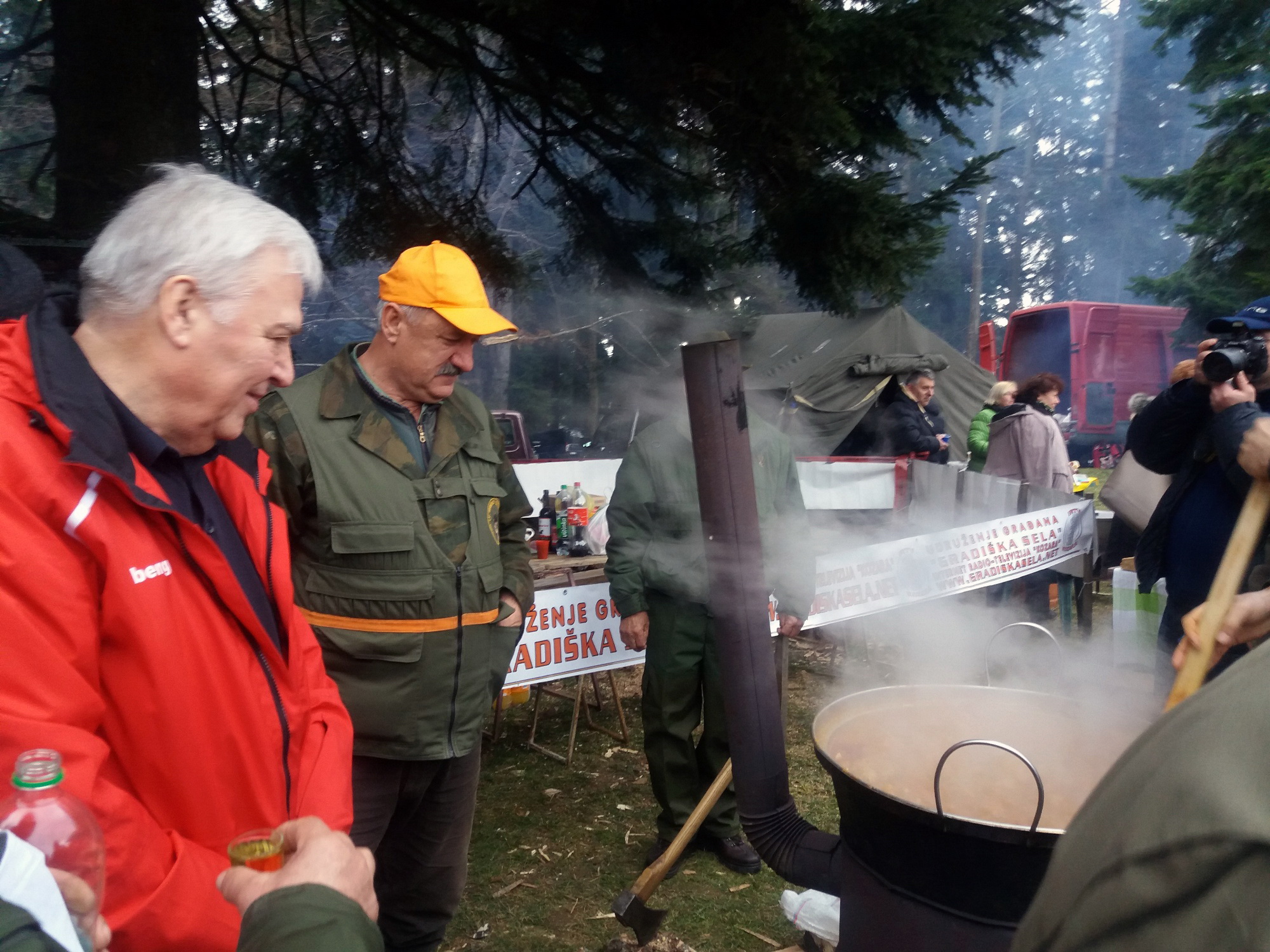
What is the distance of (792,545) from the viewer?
3.98 m

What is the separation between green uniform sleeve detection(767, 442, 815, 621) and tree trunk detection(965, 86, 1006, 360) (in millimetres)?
20064

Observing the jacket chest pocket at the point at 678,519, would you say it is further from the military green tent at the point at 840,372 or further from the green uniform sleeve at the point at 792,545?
the military green tent at the point at 840,372

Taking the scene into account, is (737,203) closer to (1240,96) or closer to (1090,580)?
(1090,580)

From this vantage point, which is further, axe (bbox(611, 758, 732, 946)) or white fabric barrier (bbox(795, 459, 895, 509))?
white fabric barrier (bbox(795, 459, 895, 509))

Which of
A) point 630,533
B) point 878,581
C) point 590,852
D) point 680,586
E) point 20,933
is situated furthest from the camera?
point 878,581

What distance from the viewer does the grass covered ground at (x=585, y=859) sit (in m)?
3.54

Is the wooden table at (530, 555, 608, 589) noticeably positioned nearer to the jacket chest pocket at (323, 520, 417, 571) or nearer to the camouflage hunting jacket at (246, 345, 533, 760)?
the camouflage hunting jacket at (246, 345, 533, 760)

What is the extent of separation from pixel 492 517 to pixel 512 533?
0.71 feet

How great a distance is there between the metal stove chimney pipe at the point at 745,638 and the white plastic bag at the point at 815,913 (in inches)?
28.5

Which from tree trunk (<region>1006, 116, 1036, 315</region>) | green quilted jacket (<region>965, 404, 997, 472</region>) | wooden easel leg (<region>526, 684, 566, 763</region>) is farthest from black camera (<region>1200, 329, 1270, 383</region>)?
tree trunk (<region>1006, 116, 1036, 315</region>)

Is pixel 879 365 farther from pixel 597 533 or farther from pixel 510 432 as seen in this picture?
pixel 597 533

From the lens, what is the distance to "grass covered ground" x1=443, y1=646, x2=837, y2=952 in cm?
354

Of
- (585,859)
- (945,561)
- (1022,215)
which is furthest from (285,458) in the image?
(1022,215)

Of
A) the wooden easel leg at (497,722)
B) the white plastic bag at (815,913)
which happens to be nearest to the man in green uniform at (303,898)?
the white plastic bag at (815,913)
